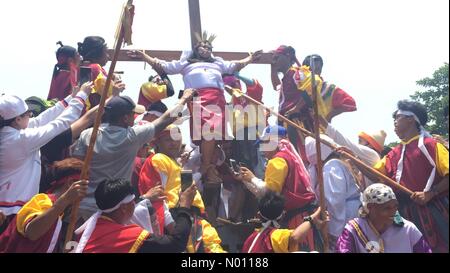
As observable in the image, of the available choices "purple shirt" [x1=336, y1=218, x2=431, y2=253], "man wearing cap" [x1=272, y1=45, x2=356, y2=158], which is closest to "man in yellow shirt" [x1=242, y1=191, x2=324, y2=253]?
"purple shirt" [x1=336, y1=218, x2=431, y2=253]

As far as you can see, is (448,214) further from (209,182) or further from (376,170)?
(209,182)

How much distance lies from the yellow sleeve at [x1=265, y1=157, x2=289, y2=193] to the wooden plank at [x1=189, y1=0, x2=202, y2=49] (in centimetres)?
266

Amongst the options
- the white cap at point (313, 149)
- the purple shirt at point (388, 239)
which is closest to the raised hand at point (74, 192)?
the purple shirt at point (388, 239)

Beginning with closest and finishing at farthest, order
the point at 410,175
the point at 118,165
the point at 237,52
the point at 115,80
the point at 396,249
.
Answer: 1. the point at 396,249
2. the point at 118,165
3. the point at 410,175
4. the point at 115,80
5. the point at 237,52

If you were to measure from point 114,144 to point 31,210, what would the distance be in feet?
3.28

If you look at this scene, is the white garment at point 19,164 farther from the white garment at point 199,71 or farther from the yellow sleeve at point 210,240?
the white garment at point 199,71

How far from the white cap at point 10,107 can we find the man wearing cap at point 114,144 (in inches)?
23.1

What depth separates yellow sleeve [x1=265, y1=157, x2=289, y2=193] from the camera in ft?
17.8

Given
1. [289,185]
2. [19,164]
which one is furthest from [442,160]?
[19,164]

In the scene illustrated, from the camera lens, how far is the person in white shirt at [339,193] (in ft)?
18.5

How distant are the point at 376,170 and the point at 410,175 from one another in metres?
0.35

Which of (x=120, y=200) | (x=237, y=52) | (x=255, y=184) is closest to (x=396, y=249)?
(x=255, y=184)

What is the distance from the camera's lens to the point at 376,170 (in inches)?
208

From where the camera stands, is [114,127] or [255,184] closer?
[114,127]
